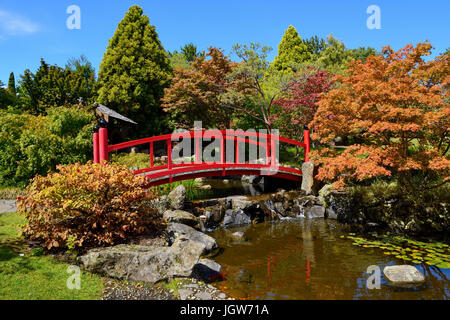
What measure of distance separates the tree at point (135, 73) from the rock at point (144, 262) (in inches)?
532

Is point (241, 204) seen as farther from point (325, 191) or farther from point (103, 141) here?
point (103, 141)

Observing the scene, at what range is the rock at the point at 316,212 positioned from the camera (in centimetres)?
966

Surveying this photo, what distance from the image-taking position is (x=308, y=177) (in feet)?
36.2

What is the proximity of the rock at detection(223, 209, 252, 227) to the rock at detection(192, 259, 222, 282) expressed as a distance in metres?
3.48

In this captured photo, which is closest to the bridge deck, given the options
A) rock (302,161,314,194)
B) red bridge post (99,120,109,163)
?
rock (302,161,314,194)

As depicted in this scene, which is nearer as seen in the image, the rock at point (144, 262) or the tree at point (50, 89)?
the rock at point (144, 262)

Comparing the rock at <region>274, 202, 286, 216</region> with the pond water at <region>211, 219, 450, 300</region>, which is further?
the rock at <region>274, 202, 286, 216</region>

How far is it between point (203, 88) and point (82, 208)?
10.6 meters

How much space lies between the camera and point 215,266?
5328 millimetres

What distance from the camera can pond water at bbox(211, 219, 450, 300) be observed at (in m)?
4.65

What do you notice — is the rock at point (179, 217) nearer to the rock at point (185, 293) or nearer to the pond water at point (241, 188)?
the rock at point (185, 293)

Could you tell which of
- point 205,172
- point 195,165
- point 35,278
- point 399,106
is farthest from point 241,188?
point 35,278

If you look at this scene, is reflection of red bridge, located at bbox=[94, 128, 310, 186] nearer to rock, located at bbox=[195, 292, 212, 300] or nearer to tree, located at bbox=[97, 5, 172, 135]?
rock, located at bbox=[195, 292, 212, 300]

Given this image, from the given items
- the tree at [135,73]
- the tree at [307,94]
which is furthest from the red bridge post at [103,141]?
the tree at [135,73]
